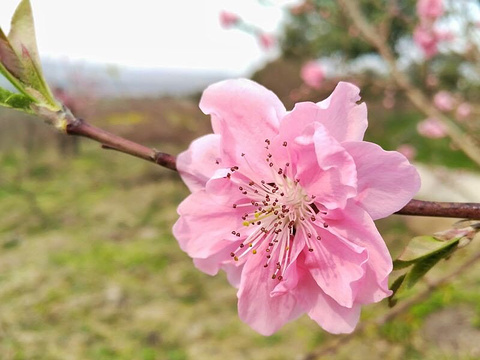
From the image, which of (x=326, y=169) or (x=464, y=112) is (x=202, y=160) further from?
(x=464, y=112)

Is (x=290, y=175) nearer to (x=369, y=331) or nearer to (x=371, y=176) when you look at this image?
(x=371, y=176)

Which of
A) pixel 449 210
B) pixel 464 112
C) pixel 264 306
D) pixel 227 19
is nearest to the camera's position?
pixel 449 210

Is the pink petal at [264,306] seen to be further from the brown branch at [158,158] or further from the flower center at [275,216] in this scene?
the brown branch at [158,158]

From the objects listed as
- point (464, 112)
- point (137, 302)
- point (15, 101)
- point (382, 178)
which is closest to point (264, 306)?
point (382, 178)

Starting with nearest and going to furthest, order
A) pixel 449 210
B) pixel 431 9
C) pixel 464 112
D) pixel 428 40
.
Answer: pixel 449 210 → pixel 431 9 → pixel 428 40 → pixel 464 112

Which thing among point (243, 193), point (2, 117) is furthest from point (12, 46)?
point (2, 117)

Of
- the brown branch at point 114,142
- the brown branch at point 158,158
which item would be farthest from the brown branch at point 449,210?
the brown branch at point 114,142

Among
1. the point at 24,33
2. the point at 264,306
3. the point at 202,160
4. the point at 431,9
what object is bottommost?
the point at 431,9
